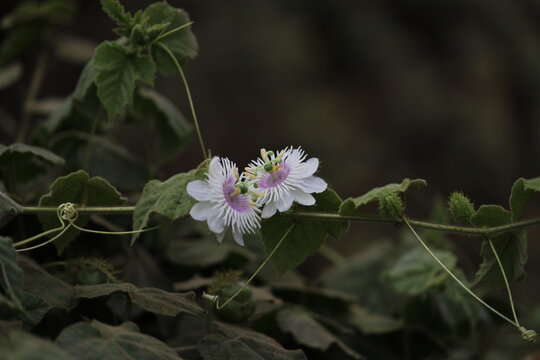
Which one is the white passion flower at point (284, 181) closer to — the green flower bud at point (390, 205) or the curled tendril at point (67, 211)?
the green flower bud at point (390, 205)

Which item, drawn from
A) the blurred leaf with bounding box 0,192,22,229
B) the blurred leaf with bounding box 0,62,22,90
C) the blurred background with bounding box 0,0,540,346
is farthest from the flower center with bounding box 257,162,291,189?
the blurred background with bounding box 0,0,540,346

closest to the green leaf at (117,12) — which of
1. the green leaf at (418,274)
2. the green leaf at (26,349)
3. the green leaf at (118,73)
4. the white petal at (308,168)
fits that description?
the green leaf at (118,73)

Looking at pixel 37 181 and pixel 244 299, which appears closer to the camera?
pixel 244 299

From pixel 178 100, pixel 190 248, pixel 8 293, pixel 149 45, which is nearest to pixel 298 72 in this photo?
pixel 178 100

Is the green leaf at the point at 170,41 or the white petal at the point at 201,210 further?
the green leaf at the point at 170,41

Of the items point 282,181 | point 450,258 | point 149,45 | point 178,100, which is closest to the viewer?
point 282,181

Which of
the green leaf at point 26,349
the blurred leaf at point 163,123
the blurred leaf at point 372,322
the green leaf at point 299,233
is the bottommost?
the blurred leaf at point 372,322

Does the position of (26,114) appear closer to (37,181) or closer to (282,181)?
(37,181)
